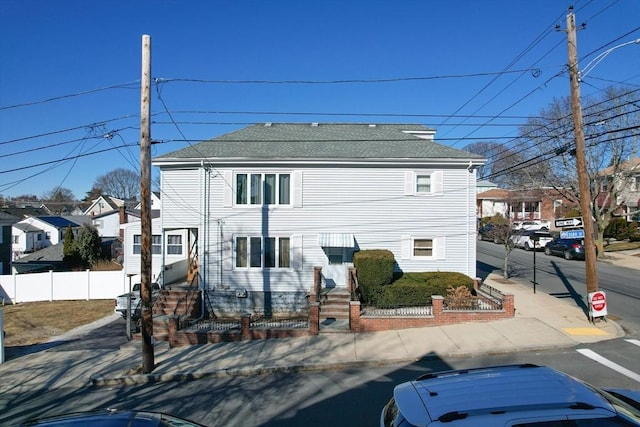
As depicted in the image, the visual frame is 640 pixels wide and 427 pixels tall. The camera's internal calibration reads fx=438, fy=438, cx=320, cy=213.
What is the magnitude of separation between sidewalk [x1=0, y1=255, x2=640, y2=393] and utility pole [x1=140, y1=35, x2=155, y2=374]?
2.71ft

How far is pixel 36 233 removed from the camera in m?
58.2

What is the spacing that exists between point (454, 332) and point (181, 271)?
46.2ft

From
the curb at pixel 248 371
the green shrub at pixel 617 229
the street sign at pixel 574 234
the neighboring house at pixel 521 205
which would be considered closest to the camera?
the curb at pixel 248 371

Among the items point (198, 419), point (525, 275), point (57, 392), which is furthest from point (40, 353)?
point (525, 275)

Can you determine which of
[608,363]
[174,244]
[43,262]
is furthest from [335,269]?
[43,262]

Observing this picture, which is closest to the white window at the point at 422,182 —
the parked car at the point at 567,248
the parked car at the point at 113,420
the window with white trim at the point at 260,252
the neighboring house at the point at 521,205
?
the window with white trim at the point at 260,252

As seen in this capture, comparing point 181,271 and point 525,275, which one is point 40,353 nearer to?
point 181,271

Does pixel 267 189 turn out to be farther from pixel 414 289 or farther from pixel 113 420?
pixel 113 420

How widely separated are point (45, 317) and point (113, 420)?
2279 centimetres

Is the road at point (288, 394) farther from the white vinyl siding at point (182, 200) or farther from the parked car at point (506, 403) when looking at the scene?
the white vinyl siding at point (182, 200)

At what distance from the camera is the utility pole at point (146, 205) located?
11305 mm

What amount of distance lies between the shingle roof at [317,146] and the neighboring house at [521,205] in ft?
110

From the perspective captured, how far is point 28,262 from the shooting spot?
4006 centimetres

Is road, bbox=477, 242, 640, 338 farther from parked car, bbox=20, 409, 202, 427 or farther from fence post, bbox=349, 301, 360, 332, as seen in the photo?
parked car, bbox=20, 409, 202, 427
